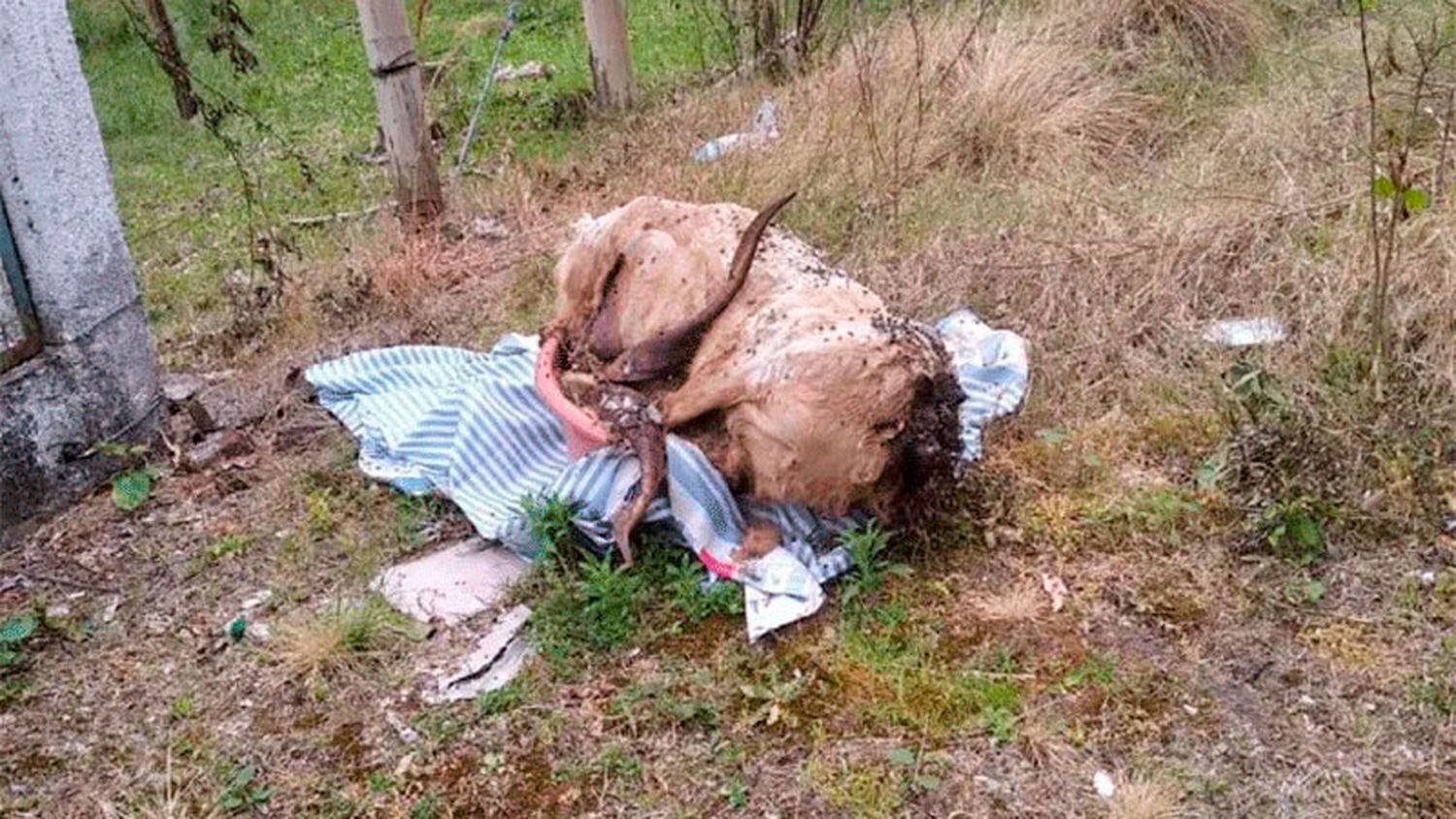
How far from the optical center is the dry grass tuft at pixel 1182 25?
6.14m

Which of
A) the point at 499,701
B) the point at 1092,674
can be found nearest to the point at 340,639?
the point at 499,701

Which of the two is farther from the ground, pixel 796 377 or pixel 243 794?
pixel 796 377

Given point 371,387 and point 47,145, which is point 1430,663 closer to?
point 371,387

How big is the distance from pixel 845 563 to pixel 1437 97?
9.89 ft

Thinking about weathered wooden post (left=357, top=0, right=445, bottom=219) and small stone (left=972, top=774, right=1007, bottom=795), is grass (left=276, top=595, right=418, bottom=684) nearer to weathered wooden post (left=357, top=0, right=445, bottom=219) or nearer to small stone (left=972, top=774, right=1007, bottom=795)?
Answer: small stone (left=972, top=774, right=1007, bottom=795)

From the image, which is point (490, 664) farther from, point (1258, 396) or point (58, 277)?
point (1258, 396)

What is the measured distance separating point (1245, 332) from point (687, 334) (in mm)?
1695

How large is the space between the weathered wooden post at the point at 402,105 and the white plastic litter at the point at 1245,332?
9.77 feet

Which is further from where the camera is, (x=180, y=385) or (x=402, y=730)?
(x=180, y=385)

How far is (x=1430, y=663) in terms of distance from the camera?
2568 mm

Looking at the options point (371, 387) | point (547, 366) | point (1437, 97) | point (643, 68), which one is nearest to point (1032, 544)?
point (547, 366)

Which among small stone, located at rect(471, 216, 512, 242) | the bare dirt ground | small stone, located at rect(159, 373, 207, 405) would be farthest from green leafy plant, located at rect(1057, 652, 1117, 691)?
small stone, located at rect(471, 216, 512, 242)

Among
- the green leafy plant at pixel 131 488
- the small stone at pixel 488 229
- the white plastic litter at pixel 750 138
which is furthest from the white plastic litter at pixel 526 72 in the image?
the green leafy plant at pixel 131 488

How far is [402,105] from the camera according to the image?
197 inches
